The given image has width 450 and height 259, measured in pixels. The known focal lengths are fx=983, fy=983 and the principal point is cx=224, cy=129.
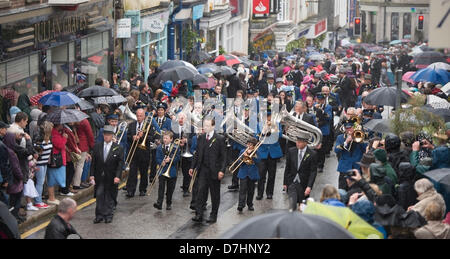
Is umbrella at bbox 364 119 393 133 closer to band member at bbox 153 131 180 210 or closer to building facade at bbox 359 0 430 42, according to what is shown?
band member at bbox 153 131 180 210

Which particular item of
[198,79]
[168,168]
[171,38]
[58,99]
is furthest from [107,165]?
[171,38]

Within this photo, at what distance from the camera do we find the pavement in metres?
14.9

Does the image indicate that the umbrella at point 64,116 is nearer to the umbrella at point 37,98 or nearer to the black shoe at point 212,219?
the umbrella at point 37,98

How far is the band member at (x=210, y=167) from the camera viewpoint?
15891mm

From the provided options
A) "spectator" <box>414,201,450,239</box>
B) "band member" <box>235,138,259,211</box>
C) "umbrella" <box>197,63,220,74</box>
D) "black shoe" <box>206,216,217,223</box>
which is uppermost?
"spectator" <box>414,201,450,239</box>

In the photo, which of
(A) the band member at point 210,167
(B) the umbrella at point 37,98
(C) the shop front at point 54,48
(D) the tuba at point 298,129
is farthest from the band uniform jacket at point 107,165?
(C) the shop front at point 54,48

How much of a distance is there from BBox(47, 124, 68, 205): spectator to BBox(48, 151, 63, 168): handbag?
17 mm

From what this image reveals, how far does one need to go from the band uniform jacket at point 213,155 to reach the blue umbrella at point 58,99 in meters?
3.06

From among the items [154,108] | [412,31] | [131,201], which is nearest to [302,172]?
[131,201]

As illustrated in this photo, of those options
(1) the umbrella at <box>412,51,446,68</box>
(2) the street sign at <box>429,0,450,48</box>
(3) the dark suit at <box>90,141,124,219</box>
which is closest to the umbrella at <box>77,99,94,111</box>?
(3) the dark suit at <box>90,141,124,219</box>

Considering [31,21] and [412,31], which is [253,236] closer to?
[31,21]

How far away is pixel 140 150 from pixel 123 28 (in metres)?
11.7

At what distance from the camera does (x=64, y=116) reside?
16.7 meters

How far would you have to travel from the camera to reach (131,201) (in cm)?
1745
